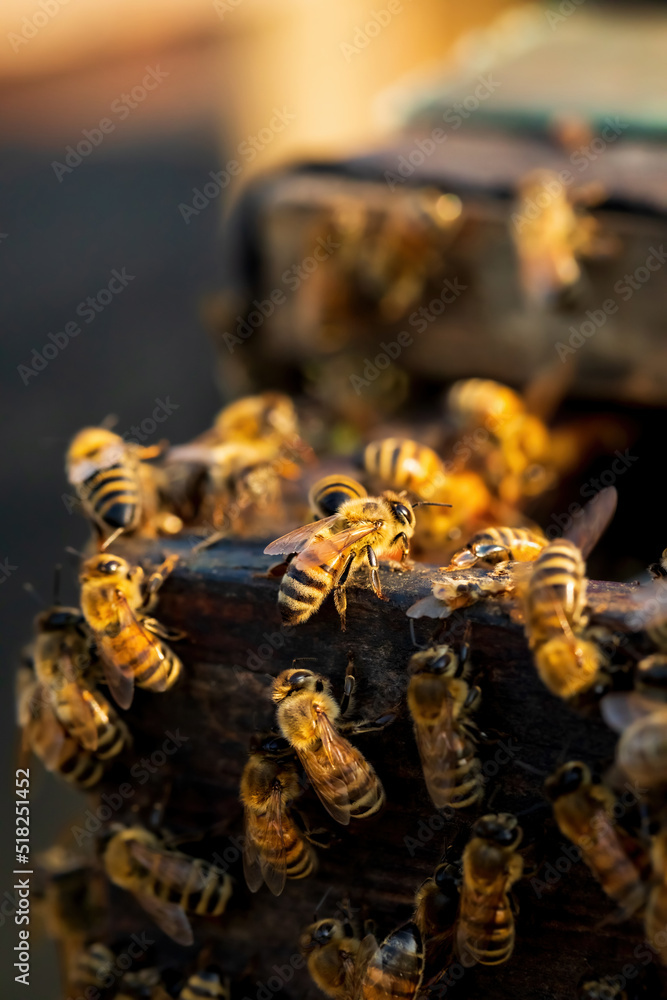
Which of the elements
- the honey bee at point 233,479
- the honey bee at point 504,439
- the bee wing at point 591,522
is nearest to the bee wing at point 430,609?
the bee wing at point 591,522

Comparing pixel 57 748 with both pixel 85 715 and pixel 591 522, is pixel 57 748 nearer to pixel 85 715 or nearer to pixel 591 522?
pixel 85 715

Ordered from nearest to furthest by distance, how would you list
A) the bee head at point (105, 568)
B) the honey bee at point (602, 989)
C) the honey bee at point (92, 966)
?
the honey bee at point (602, 989)
the bee head at point (105, 568)
the honey bee at point (92, 966)

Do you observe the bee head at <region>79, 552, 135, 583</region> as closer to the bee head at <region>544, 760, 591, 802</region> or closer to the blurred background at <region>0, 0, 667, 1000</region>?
the blurred background at <region>0, 0, 667, 1000</region>

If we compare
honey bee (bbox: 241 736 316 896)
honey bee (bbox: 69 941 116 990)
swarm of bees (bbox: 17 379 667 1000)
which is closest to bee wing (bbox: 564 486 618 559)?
swarm of bees (bbox: 17 379 667 1000)

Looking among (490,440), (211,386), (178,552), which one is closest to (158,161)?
(211,386)

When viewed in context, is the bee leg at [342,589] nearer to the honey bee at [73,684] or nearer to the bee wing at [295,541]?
the bee wing at [295,541]

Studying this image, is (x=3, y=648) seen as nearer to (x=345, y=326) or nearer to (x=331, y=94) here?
(x=345, y=326)
